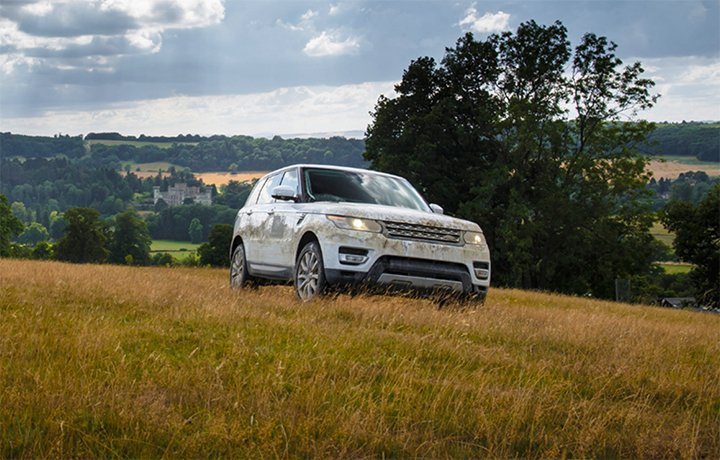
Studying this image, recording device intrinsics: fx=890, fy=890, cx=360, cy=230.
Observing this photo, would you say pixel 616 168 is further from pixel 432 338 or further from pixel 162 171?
pixel 162 171

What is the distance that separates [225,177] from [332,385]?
128 metres

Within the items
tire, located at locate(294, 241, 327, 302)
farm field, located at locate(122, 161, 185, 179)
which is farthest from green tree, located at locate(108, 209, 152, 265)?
tire, located at locate(294, 241, 327, 302)

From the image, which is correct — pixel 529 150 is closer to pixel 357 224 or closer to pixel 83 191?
pixel 357 224

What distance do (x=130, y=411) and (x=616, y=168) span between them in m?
43.2

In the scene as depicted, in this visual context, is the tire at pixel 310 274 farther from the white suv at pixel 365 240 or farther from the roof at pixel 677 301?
the roof at pixel 677 301

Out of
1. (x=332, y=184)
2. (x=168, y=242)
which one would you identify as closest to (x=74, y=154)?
(x=168, y=242)

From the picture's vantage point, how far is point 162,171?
170 meters

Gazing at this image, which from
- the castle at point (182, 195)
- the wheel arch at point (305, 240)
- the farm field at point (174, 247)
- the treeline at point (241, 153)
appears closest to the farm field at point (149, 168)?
the treeline at point (241, 153)

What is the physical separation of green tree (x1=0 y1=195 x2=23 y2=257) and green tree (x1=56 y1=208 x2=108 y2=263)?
1093 cm

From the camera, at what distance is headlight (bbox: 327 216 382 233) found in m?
11.2

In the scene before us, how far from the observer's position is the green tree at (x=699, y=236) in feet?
165

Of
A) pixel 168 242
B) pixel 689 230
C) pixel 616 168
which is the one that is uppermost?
pixel 616 168

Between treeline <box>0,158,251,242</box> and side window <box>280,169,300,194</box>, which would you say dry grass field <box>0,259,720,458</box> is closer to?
side window <box>280,169,300,194</box>

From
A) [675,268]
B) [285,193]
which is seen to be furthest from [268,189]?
[675,268]
